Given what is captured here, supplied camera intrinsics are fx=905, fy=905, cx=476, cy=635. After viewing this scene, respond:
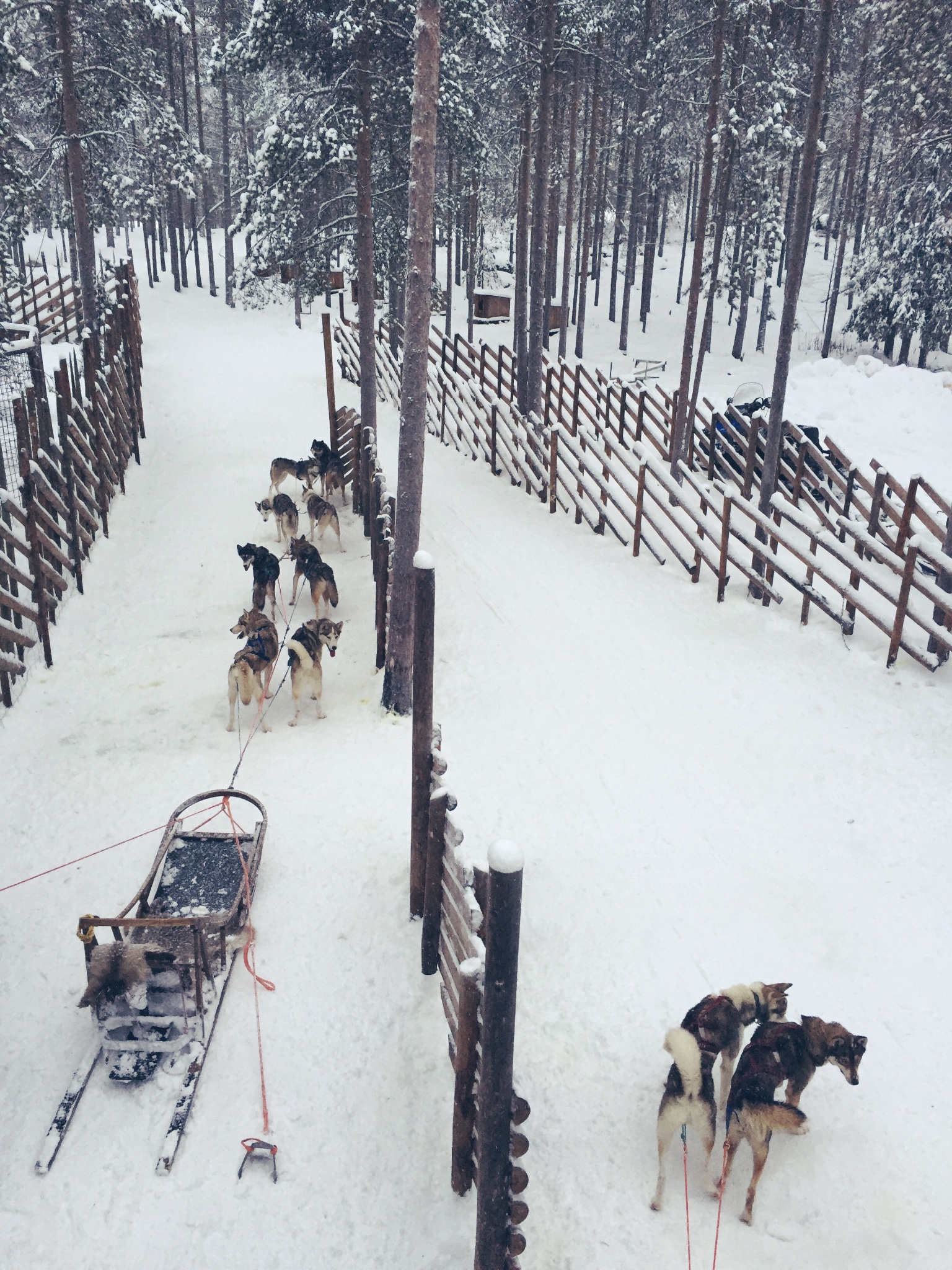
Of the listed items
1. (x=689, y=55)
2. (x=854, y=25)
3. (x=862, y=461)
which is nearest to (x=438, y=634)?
(x=862, y=461)

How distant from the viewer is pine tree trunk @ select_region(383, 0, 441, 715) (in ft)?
25.6

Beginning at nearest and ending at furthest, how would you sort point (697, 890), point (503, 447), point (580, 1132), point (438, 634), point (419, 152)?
point (580, 1132)
point (697, 890)
point (419, 152)
point (438, 634)
point (503, 447)

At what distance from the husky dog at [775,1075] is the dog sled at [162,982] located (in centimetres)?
283

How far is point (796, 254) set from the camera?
37.1 feet

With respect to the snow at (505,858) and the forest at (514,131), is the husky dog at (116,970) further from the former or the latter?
the forest at (514,131)

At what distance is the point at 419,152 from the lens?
26.3 feet

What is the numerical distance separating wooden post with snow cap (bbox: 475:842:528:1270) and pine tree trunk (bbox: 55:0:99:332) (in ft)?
47.9

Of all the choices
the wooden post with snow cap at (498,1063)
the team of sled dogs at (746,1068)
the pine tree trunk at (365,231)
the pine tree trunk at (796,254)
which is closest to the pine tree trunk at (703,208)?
the pine tree trunk at (796,254)

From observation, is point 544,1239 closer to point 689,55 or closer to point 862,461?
point 862,461

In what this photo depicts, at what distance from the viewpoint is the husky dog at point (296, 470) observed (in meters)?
13.7

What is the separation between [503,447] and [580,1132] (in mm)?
13132

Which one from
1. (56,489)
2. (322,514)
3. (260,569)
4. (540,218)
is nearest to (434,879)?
(260,569)

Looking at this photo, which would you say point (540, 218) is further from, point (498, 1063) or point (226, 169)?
point (226, 169)

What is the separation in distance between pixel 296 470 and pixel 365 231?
3.82m
